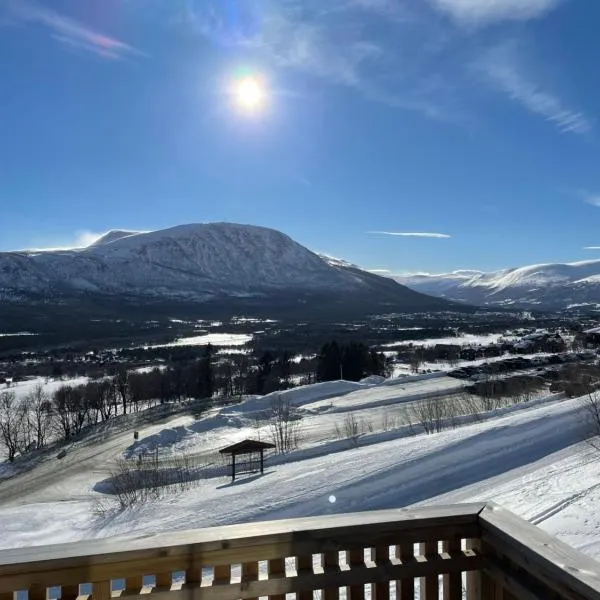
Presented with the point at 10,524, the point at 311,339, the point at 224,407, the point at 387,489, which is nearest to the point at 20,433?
the point at 224,407

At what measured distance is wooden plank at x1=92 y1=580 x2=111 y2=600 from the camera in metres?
2.56

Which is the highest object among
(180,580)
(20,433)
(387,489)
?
(180,580)

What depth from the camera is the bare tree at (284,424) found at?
4153cm

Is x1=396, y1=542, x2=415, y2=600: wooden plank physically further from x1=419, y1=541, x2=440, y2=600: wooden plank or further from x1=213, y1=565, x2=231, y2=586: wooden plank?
x1=213, y1=565, x2=231, y2=586: wooden plank

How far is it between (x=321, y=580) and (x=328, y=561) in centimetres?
10

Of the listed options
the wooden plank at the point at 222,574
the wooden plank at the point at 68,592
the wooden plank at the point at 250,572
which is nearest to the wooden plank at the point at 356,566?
the wooden plank at the point at 250,572

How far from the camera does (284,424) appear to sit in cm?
Answer: 4716

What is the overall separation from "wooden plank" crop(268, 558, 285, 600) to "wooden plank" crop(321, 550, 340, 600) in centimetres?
21

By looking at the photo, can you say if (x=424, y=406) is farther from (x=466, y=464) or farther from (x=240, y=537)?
(x=240, y=537)

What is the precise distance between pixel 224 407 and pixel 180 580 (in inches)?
2224

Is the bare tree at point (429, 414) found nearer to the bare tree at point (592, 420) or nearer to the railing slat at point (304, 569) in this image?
the bare tree at point (592, 420)

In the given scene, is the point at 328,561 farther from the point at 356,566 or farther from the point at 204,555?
the point at 204,555

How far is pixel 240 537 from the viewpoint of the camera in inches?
107

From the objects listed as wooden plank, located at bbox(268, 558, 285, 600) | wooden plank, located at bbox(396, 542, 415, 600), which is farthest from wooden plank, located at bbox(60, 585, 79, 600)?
wooden plank, located at bbox(396, 542, 415, 600)
